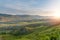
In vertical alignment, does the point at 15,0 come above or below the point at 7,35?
above

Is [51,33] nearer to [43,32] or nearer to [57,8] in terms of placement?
[43,32]

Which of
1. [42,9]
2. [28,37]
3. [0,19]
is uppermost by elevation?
[42,9]

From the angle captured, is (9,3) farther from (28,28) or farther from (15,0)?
(28,28)

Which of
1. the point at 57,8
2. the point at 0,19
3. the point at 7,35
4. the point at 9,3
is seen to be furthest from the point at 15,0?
the point at 57,8

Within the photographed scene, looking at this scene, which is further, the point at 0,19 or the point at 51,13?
the point at 51,13

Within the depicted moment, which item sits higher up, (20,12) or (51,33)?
(20,12)

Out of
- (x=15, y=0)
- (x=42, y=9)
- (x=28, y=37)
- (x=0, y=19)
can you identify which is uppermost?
(x=15, y=0)

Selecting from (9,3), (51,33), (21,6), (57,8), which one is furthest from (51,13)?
(9,3)

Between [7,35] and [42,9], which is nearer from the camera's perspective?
[7,35]
